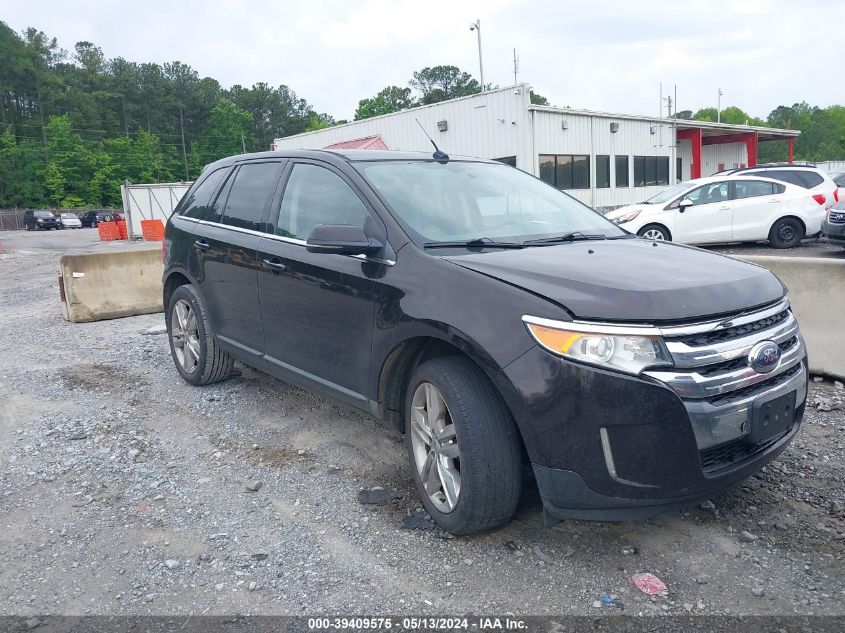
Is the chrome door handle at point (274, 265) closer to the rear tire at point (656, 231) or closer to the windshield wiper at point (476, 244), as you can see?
the windshield wiper at point (476, 244)

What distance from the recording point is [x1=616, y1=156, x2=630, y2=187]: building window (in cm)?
3053

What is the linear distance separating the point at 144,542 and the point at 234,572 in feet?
1.92

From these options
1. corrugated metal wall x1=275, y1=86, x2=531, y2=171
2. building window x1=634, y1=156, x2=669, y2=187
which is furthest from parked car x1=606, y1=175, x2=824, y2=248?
building window x1=634, y1=156, x2=669, y2=187

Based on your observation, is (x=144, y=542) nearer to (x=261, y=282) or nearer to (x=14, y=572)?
(x=14, y=572)

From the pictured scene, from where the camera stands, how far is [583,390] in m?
2.67

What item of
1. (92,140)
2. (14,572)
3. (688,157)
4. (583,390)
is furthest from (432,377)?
(92,140)

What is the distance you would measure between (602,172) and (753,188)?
54.1 ft

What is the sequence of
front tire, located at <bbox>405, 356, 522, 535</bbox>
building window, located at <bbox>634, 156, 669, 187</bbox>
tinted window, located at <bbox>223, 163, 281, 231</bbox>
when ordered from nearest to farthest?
front tire, located at <bbox>405, 356, 522, 535</bbox>, tinted window, located at <bbox>223, 163, 281, 231</bbox>, building window, located at <bbox>634, 156, 669, 187</bbox>

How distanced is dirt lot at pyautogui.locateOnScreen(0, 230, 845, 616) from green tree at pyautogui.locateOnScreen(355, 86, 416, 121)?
87484 mm

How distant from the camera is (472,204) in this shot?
4051 mm

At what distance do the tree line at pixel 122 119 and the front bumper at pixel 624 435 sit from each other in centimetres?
8817

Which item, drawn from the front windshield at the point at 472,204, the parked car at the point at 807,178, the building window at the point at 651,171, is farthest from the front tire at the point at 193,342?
the building window at the point at 651,171

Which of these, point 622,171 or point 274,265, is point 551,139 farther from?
point 274,265

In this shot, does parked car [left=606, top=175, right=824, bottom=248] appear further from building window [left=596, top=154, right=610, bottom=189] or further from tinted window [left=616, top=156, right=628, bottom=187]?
tinted window [left=616, top=156, right=628, bottom=187]
